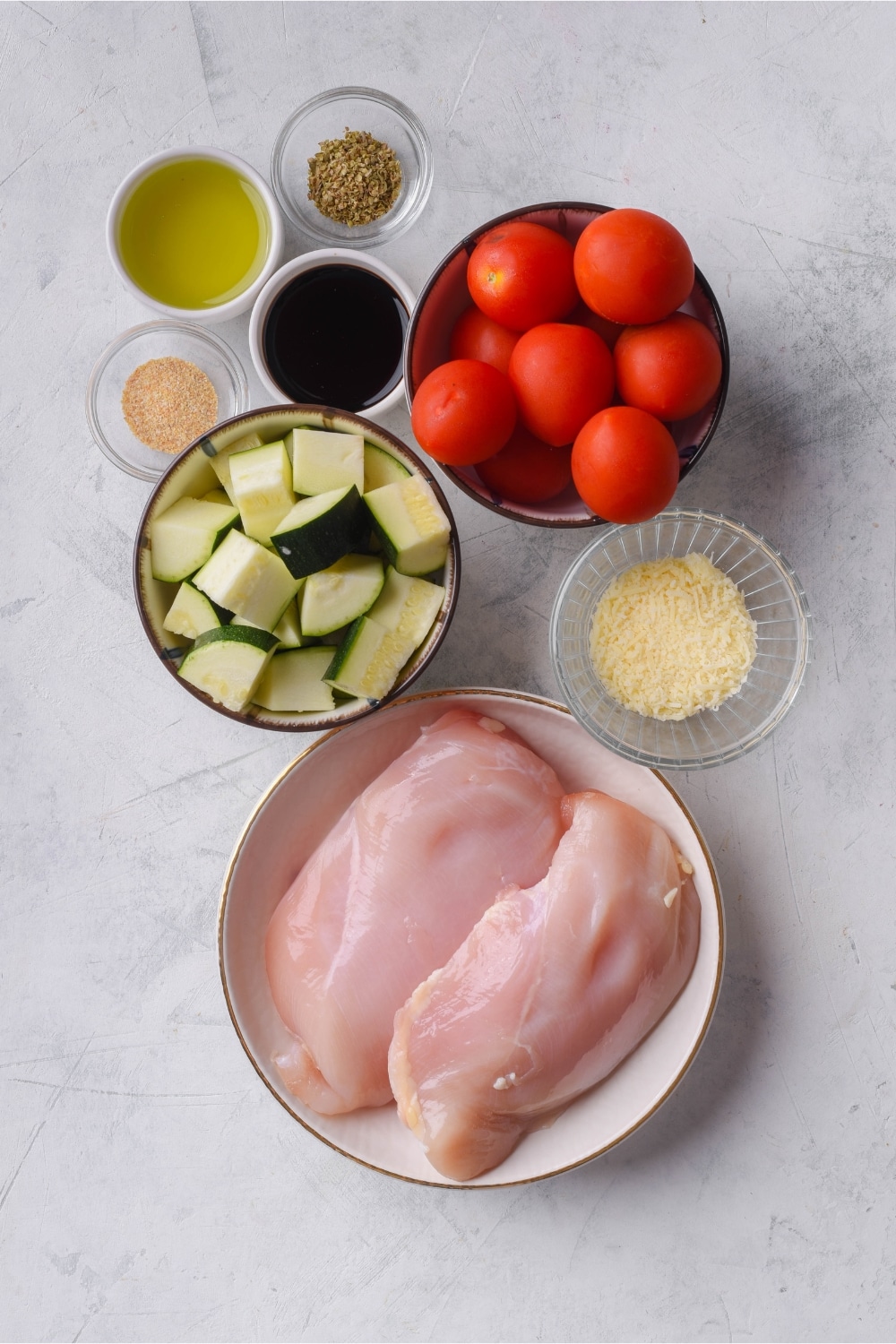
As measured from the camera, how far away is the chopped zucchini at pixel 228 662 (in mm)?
1185

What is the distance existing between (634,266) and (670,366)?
122 millimetres

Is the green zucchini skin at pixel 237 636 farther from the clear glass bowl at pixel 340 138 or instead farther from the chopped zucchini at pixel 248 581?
the clear glass bowl at pixel 340 138

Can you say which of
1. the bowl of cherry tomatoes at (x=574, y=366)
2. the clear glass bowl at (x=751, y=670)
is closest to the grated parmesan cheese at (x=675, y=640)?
the clear glass bowl at (x=751, y=670)

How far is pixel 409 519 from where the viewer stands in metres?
1.20

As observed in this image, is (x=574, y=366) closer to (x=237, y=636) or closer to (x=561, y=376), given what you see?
(x=561, y=376)

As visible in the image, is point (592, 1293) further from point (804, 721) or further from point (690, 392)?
point (690, 392)

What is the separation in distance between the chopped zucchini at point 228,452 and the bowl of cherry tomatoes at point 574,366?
0.22m

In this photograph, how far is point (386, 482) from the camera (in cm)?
125

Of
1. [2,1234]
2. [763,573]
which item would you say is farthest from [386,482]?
[2,1234]

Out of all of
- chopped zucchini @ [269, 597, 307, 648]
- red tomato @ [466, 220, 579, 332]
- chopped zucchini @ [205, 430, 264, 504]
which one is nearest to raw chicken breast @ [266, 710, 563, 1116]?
chopped zucchini @ [269, 597, 307, 648]

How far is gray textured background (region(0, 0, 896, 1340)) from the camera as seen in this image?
144 centimetres

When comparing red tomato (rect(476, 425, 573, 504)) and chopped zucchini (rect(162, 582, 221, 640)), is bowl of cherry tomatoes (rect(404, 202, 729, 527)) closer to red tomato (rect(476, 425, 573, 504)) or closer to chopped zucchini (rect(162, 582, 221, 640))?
red tomato (rect(476, 425, 573, 504))

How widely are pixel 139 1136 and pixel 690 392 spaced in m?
1.41

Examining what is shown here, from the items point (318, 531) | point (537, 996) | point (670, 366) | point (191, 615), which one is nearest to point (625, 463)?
point (670, 366)
